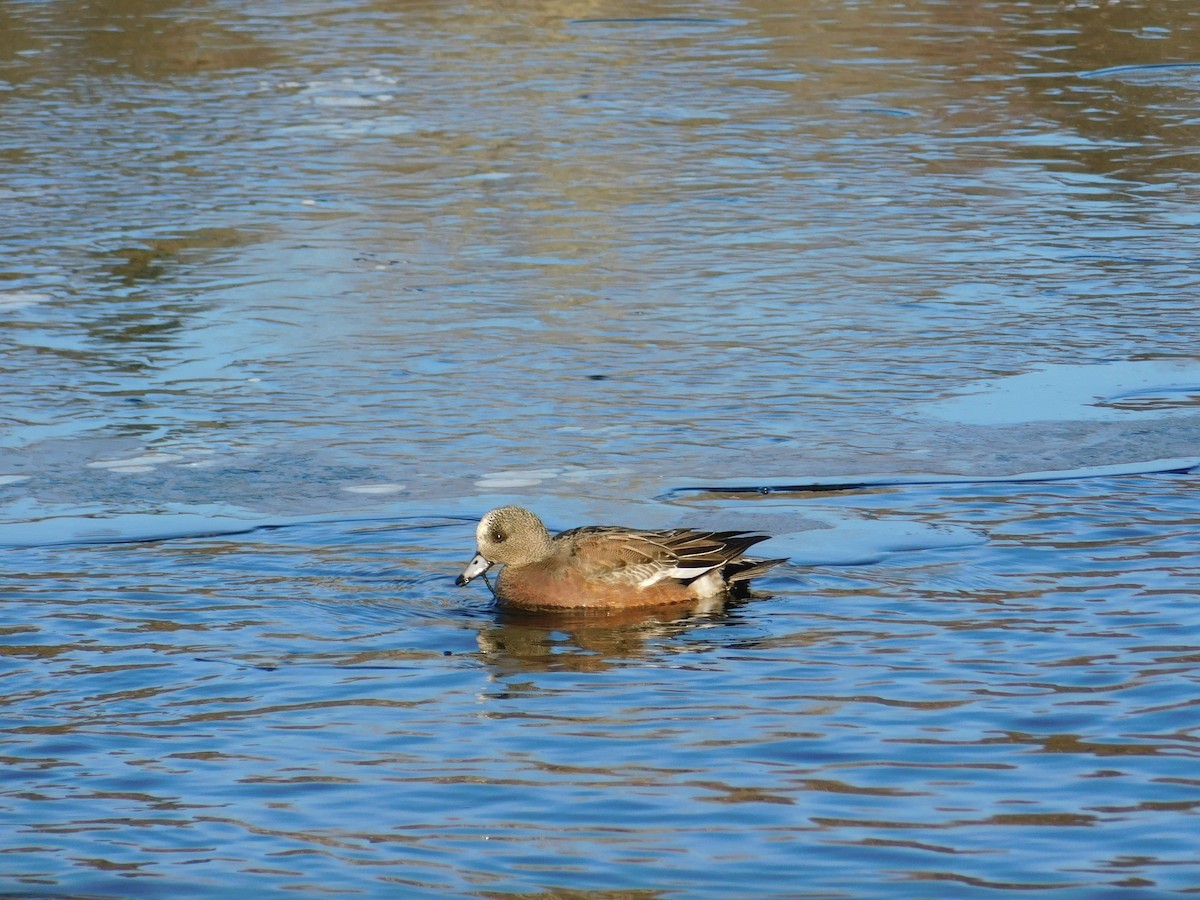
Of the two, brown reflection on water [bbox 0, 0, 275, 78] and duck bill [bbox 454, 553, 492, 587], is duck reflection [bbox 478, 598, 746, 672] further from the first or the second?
brown reflection on water [bbox 0, 0, 275, 78]

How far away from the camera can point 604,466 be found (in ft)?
30.3

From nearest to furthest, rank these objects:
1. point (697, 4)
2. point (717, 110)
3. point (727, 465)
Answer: point (727, 465)
point (717, 110)
point (697, 4)

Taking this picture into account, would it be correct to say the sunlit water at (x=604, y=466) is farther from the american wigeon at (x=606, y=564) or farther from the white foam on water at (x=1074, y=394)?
the american wigeon at (x=606, y=564)

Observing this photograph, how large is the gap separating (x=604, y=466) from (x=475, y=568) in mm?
1543

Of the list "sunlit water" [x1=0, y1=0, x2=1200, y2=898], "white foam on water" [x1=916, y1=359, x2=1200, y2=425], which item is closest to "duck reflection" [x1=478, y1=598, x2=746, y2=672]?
"sunlit water" [x1=0, y1=0, x2=1200, y2=898]

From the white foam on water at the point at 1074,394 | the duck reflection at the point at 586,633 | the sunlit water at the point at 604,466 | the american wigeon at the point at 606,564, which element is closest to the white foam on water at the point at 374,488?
the sunlit water at the point at 604,466

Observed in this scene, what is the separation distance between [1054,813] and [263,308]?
25.0 ft

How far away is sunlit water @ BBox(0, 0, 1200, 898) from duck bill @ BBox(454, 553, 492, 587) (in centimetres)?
13

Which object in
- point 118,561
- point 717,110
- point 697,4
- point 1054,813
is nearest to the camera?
point 1054,813

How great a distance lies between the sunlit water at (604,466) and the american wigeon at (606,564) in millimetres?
155

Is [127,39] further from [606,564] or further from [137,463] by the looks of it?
[606,564]

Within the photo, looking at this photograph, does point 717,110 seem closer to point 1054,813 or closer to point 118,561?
point 118,561

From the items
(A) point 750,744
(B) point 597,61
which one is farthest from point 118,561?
(B) point 597,61

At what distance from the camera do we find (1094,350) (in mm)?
10797
